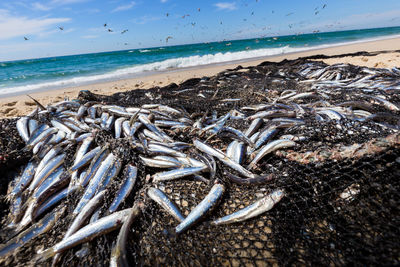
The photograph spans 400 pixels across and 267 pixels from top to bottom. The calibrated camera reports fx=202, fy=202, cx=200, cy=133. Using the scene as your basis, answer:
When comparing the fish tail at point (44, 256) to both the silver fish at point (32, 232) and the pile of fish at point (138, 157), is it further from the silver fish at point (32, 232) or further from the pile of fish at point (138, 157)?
the silver fish at point (32, 232)

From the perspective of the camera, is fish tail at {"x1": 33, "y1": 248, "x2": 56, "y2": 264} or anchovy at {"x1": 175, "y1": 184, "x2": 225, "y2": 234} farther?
anchovy at {"x1": 175, "y1": 184, "x2": 225, "y2": 234}

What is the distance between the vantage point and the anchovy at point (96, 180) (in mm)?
2146

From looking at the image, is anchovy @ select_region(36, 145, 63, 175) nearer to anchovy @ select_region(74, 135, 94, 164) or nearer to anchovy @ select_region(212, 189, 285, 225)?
anchovy @ select_region(74, 135, 94, 164)

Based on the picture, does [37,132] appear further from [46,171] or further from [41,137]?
[46,171]

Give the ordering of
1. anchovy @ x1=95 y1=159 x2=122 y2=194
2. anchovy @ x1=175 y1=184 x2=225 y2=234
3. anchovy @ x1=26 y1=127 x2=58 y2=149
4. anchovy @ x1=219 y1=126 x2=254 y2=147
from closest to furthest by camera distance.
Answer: anchovy @ x1=175 y1=184 x2=225 y2=234 → anchovy @ x1=95 y1=159 x2=122 y2=194 → anchovy @ x1=219 y1=126 x2=254 y2=147 → anchovy @ x1=26 y1=127 x2=58 y2=149

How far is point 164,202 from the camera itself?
82.4 inches

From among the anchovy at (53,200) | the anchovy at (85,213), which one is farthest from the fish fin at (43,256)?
the anchovy at (53,200)

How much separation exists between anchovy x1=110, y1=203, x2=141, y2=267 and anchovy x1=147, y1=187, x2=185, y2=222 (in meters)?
0.22

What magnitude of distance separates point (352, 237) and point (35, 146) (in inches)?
154

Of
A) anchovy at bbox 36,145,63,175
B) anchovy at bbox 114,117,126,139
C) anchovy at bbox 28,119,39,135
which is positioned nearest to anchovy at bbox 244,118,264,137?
anchovy at bbox 114,117,126,139

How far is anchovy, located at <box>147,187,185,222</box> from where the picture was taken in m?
1.99

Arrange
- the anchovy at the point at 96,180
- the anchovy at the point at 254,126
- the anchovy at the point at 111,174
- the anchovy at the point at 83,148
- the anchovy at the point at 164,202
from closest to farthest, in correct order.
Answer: the anchovy at the point at 164,202
the anchovy at the point at 96,180
the anchovy at the point at 111,174
the anchovy at the point at 83,148
the anchovy at the point at 254,126

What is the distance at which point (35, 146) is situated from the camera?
294cm

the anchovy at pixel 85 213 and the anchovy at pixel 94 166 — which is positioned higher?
the anchovy at pixel 94 166
